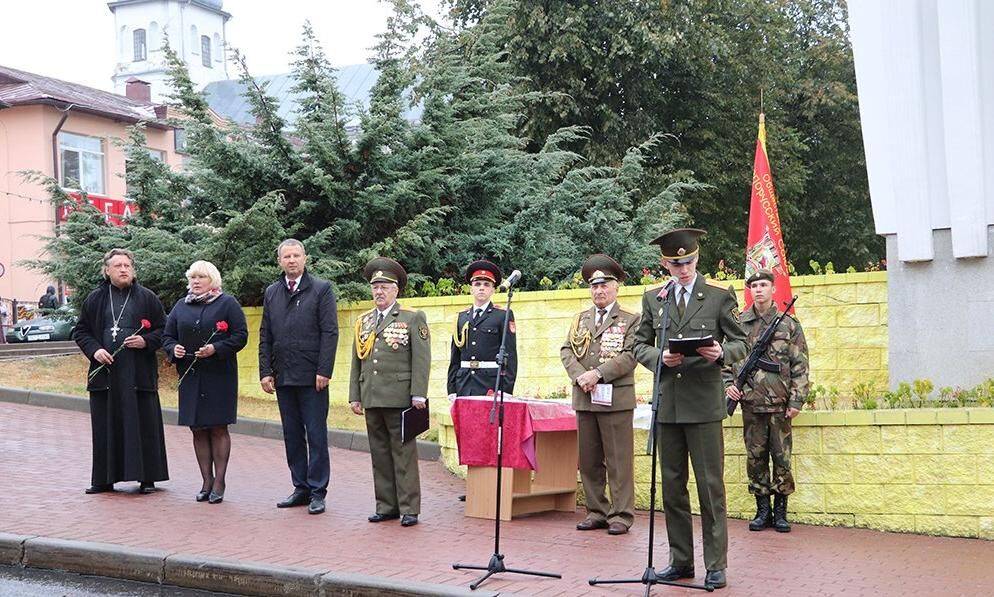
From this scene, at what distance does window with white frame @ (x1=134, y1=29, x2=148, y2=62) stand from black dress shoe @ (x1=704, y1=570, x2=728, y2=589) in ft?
329

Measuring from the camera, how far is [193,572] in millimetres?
7559

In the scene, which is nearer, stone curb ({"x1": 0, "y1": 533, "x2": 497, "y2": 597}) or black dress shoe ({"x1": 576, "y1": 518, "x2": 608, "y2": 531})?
stone curb ({"x1": 0, "y1": 533, "x2": 497, "y2": 597})

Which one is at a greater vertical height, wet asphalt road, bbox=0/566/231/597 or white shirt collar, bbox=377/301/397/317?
white shirt collar, bbox=377/301/397/317

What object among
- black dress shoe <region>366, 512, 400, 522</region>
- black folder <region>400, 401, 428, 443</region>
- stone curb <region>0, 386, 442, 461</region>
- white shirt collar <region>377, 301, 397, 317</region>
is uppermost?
white shirt collar <region>377, 301, 397, 317</region>

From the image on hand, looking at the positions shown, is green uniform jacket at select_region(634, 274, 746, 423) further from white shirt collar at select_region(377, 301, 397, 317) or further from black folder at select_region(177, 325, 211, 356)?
black folder at select_region(177, 325, 211, 356)

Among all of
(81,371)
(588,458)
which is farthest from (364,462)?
(81,371)

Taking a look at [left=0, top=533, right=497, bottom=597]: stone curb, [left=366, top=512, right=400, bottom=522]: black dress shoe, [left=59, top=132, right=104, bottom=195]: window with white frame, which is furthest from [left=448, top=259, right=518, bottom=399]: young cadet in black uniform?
[left=59, top=132, right=104, bottom=195]: window with white frame

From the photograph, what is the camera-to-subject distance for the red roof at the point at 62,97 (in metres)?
41.1

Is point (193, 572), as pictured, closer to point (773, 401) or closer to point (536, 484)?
point (536, 484)

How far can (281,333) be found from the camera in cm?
974

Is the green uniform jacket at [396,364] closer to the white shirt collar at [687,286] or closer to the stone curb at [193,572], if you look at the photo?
the stone curb at [193,572]

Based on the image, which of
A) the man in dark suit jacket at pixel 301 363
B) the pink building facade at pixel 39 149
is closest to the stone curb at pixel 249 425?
the man in dark suit jacket at pixel 301 363

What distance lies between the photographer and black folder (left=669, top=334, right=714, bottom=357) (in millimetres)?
6914

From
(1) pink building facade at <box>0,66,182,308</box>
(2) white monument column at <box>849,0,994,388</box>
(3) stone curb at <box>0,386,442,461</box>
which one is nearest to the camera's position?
(2) white monument column at <box>849,0,994,388</box>
